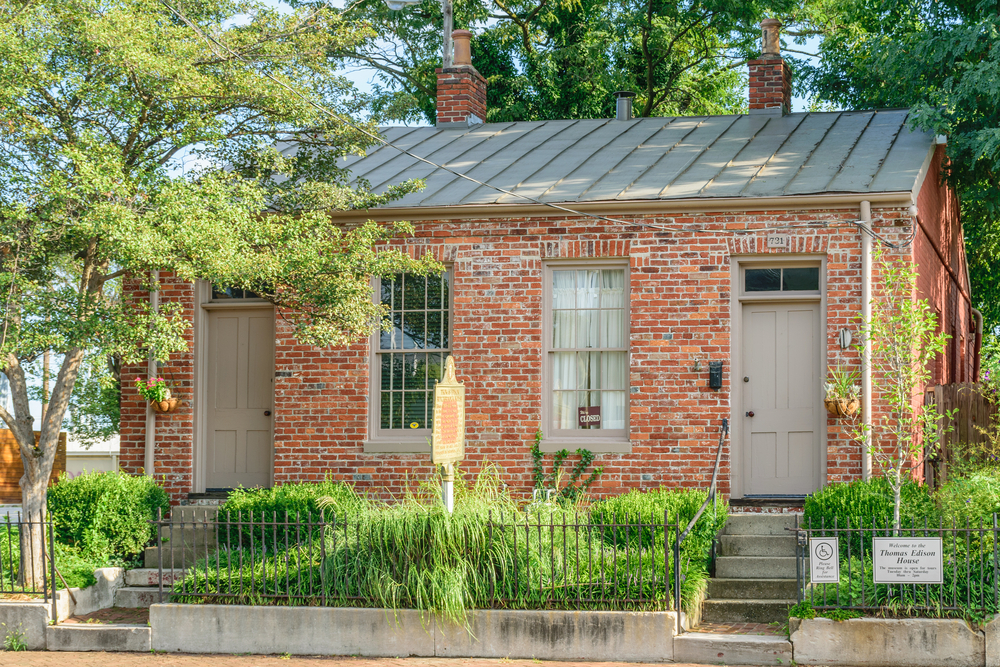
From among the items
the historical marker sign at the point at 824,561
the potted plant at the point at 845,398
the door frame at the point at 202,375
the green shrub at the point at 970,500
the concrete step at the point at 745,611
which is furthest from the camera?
the door frame at the point at 202,375

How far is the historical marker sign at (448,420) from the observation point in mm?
8977

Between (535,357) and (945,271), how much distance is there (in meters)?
6.83

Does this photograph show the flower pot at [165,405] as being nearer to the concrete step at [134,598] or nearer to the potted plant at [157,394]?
the potted plant at [157,394]

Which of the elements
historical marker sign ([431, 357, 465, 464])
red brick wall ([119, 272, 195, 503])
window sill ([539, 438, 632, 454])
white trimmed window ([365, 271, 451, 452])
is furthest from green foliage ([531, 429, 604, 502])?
red brick wall ([119, 272, 195, 503])

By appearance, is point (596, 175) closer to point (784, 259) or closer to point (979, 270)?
point (784, 259)

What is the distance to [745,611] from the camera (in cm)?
888

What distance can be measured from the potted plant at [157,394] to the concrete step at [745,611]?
652cm

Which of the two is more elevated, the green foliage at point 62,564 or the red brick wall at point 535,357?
the red brick wall at point 535,357

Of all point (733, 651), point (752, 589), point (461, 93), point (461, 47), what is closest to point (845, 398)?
point (752, 589)

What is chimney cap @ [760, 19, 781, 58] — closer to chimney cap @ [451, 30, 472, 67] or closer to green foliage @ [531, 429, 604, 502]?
chimney cap @ [451, 30, 472, 67]

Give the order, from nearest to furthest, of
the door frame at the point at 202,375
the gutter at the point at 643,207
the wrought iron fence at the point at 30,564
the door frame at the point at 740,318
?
the wrought iron fence at the point at 30,564
the gutter at the point at 643,207
the door frame at the point at 740,318
the door frame at the point at 202,375

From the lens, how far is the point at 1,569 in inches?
370

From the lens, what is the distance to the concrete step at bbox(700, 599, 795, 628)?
28.8 ft

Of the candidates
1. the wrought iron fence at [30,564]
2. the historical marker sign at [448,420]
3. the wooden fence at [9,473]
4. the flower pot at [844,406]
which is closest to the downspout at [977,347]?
the flower pot at [844,406]
